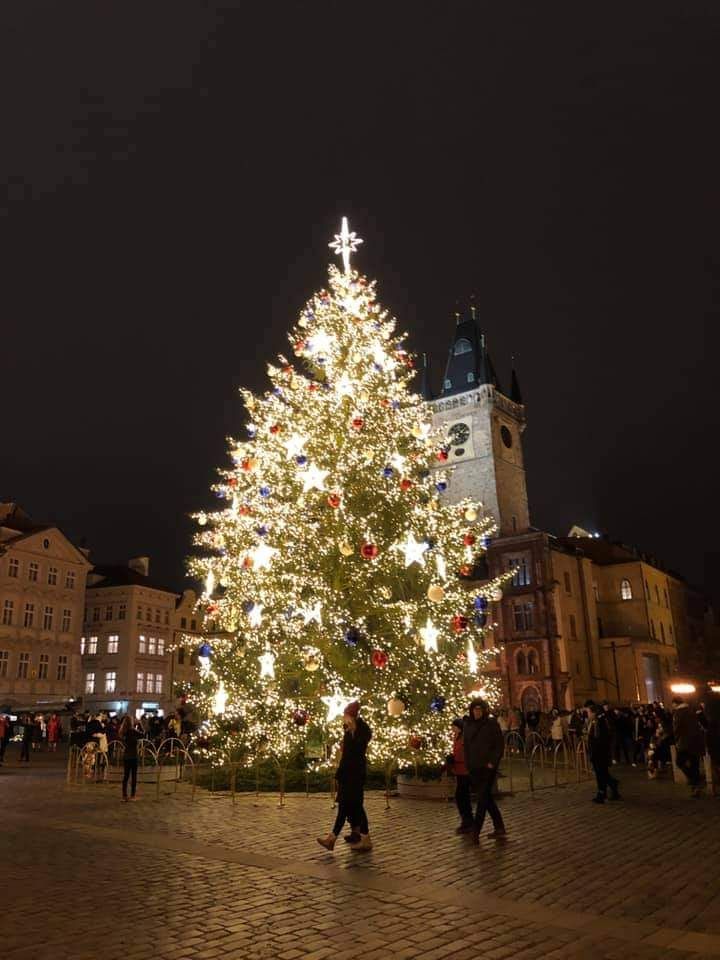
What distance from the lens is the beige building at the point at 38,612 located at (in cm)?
5253

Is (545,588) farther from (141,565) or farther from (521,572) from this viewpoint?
(141,565)

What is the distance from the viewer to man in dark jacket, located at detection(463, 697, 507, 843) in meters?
10.7

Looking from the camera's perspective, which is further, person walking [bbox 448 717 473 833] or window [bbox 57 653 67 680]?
window [bbox 57 653 67 680]

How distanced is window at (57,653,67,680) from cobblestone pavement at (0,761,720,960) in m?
46.2

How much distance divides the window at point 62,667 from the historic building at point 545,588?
108 feet

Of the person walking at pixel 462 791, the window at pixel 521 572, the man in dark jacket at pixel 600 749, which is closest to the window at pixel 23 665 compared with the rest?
the window at pixel 521 572

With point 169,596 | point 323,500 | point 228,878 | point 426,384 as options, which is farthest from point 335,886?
point 426,384

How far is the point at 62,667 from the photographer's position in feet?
186

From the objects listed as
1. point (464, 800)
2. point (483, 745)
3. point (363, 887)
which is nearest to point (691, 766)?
point (464, 800)

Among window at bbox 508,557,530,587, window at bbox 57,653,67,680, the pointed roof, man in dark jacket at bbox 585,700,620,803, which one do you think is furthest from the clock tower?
man in dark jacket at bbox 585,700,620,803

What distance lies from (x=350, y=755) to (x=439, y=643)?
7957 mm

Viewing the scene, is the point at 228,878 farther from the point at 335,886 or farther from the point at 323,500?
the point at 323,500

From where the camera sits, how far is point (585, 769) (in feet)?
73.0

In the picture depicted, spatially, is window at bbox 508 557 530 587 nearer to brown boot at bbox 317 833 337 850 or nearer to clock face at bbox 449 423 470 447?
clock face at bbox 449 423 470 447
